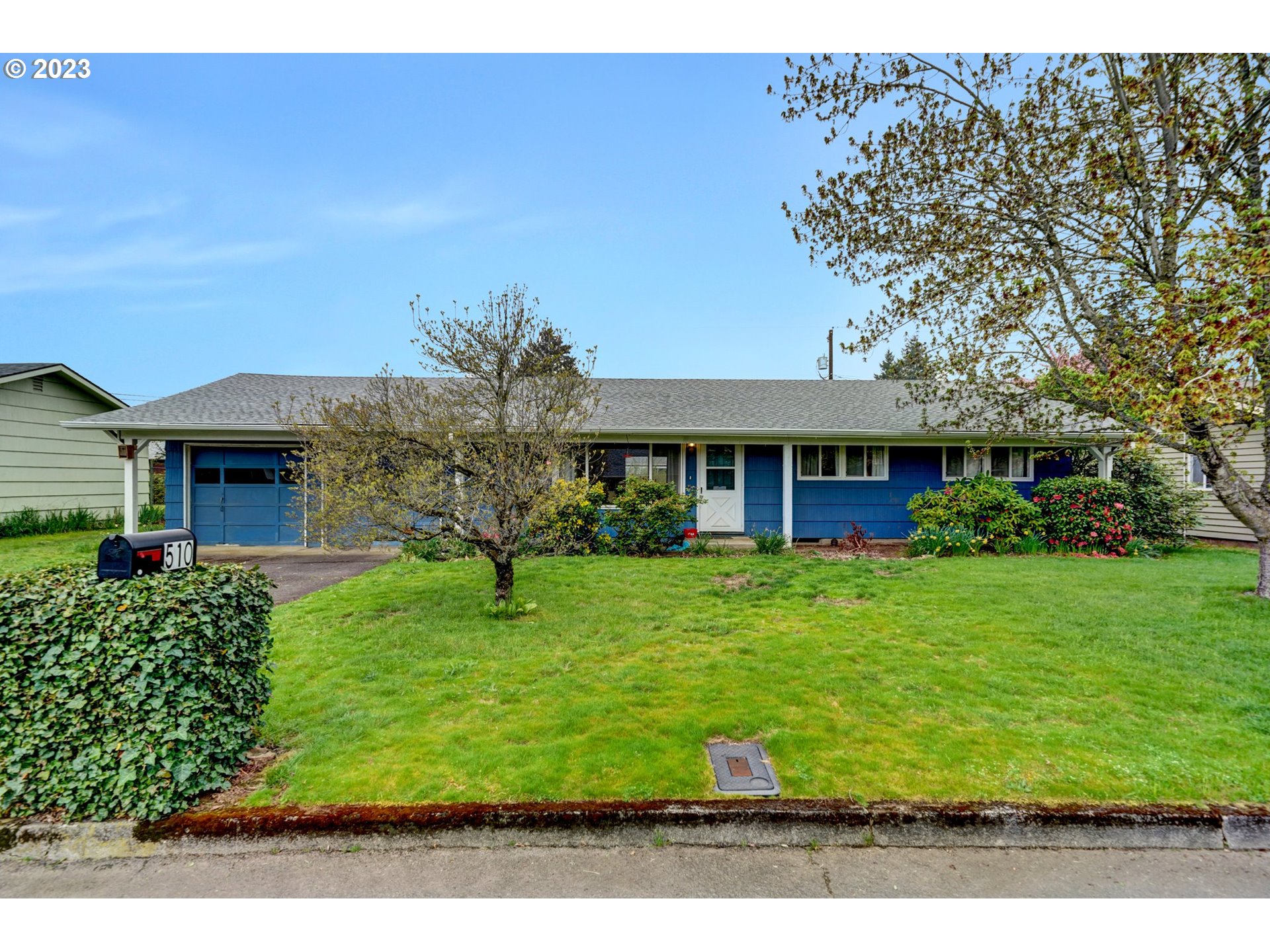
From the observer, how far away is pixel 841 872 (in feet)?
8.22

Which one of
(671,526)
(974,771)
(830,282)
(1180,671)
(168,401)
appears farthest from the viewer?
(168,401)

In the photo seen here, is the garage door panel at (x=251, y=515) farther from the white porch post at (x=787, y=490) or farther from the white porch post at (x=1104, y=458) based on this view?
the white porch post at (x=1104, y=458)

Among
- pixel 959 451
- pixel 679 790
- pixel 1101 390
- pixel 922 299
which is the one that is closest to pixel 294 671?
pixel 679 790

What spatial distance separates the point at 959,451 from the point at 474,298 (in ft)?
37.1

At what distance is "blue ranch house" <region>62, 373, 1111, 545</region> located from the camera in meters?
11.7

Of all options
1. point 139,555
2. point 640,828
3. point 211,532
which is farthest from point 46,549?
point 640,828

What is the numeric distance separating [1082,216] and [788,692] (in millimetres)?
6615

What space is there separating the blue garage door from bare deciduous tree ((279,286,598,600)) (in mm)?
6183

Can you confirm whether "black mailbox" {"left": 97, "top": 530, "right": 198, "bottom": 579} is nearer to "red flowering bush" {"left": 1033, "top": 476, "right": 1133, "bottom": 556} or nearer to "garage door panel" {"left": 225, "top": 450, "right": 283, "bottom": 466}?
"garage door panel" {"left": 225, "top": 450, "right": 283, "bottom": 466}

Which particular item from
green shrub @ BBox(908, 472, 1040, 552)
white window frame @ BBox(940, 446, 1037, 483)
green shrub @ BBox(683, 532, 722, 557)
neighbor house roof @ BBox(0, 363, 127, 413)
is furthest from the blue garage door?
white window frame @ BBox(940, 446, 1037, 483)

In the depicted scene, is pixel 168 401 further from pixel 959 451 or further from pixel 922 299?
pixel 959 451

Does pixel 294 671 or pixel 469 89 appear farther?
pixel 469 89

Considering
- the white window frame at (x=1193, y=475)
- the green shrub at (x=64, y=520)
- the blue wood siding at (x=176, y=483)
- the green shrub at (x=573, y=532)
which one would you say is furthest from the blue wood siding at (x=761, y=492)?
the green shrub at (x=64, y=520)

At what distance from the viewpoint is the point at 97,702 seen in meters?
2.71
